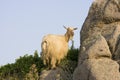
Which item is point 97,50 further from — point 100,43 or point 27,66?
point 27,66

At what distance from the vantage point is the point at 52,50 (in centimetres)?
1866

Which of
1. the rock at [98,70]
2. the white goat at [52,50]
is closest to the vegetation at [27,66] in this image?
the white goat at [52,50]

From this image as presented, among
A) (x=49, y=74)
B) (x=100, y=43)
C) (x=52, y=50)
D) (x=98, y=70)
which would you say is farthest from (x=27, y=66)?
(x=98, y=70)

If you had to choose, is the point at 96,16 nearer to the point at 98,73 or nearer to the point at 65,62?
the point at 65,62

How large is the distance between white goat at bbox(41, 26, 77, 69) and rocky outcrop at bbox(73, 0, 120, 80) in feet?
3.41

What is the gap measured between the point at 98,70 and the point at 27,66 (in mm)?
6100

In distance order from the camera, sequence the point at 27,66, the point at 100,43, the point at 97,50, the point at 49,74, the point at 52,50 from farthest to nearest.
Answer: the point at 27,66 → the point at 52,50 → the point at 49,74 → the point at 100,43 → the point at 97,50

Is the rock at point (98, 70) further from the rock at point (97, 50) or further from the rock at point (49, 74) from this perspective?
the rock at point (49, 74)

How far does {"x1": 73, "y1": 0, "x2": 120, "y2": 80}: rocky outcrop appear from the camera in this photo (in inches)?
579

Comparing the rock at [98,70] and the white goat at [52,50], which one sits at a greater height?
the white goat at [52,50]

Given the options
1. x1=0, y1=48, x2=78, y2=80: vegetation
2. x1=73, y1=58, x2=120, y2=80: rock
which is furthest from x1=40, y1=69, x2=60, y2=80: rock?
x1=73, y1=58, x2=120, y2=80: rock

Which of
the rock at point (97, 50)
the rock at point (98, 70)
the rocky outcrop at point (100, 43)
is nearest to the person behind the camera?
the rock at point (98, 70)

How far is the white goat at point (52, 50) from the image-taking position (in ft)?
61.4

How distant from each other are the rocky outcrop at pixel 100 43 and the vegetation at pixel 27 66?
99 centimetres
